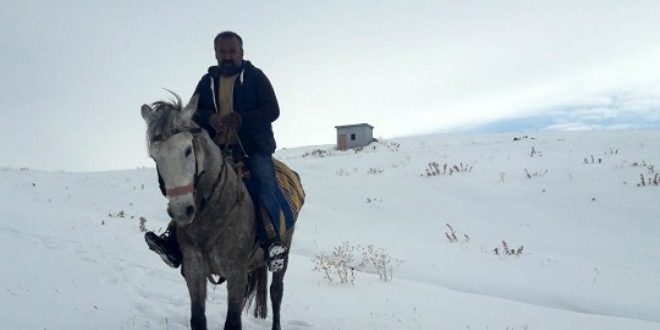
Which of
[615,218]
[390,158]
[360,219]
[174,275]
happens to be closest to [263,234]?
[174,275]

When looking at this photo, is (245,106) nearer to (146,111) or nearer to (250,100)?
(250,100)

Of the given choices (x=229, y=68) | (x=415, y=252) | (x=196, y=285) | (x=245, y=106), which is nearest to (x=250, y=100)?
(x=245, y=106)

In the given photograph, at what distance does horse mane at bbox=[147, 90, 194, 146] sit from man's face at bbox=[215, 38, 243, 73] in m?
1.22

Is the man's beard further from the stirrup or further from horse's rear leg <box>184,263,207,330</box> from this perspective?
horse's rear leg <box>184,263,207,330</box>

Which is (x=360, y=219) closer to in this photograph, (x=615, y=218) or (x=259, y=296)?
(x=615, y=218)

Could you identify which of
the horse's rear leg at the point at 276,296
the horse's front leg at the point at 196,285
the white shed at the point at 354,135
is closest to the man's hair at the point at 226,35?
the horse's front leg at the point at 196,285

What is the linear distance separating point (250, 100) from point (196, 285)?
192 cm

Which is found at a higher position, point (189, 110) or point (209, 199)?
point (189, 110)

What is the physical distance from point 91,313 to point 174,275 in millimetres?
2074

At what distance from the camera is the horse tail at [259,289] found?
5.18m

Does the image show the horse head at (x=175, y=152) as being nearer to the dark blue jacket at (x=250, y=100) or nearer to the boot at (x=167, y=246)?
the boot at (x=167, y=246)

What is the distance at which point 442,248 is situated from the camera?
10055 mm

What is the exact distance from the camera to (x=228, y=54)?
454cm

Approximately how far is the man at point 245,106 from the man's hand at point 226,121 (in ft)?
0.62
